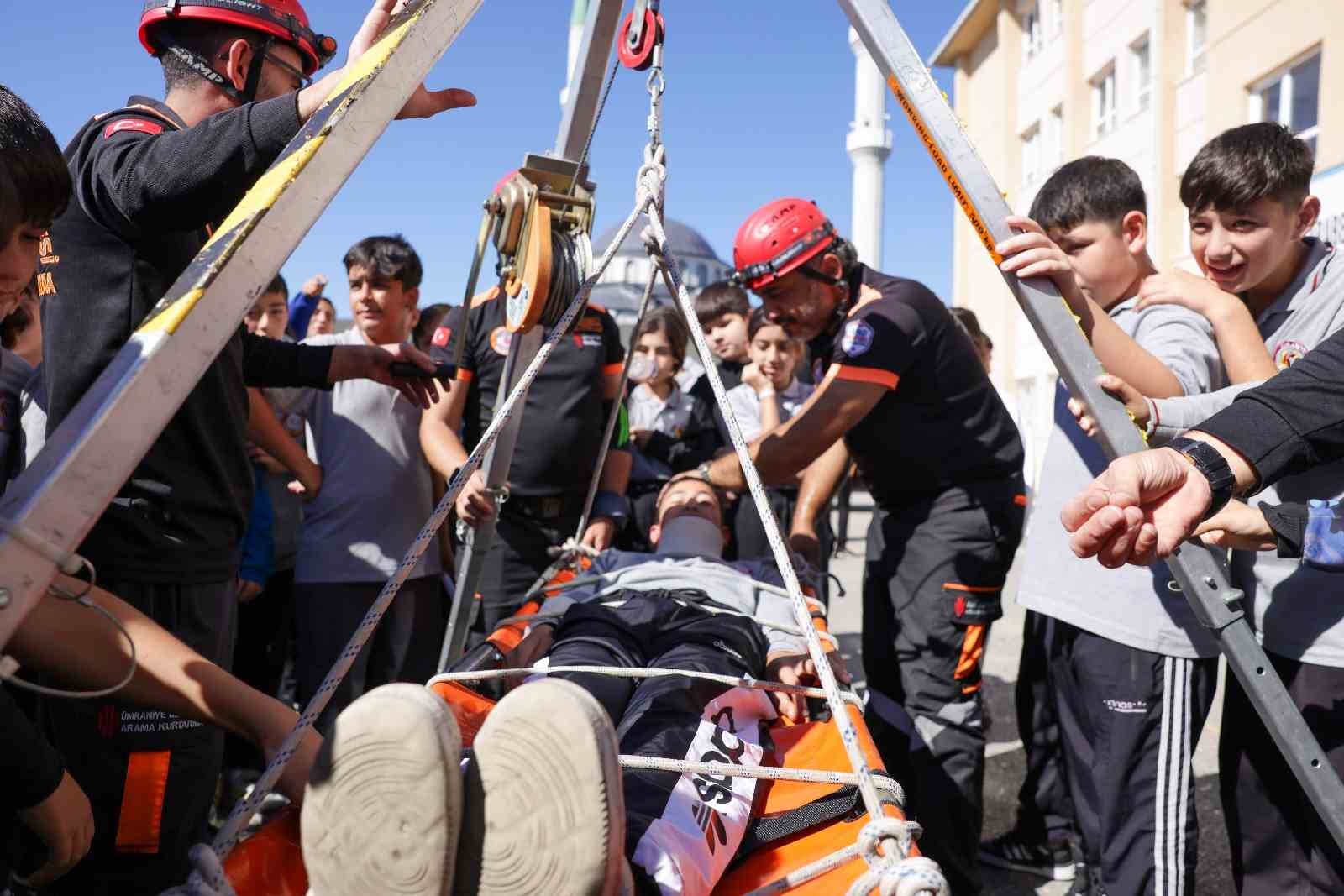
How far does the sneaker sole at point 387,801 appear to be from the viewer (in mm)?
1204

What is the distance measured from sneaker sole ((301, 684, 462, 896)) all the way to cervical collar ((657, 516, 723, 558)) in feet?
7.74

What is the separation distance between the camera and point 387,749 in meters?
1.21

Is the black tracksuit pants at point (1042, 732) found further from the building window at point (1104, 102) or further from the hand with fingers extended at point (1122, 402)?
the building window at point (1104, 102)

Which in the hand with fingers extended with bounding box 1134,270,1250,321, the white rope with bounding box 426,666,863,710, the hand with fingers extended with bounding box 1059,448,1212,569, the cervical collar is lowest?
the white rope with bounding box 426,666,863,710

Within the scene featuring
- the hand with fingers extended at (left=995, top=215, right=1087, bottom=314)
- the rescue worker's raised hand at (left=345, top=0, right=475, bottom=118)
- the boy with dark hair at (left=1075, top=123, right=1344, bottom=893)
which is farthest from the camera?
the boy with dark hair at (left=1075, top=123, right=1344, bottom=893)

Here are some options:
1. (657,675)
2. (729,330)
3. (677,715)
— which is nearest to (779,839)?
(677,715)

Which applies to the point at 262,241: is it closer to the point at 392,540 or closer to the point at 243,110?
the point at 243,110

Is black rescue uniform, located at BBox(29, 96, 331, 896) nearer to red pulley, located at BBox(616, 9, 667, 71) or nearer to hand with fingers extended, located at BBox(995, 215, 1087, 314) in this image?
red pulley, located at BBox(616, 9, 667, 71)

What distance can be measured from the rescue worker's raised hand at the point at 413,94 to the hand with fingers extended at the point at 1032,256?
1061 mm

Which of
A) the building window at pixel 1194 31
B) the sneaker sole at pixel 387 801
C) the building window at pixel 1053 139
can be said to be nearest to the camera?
the sneaker sole at pixel 387 801

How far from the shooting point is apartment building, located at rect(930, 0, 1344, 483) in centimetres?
1152

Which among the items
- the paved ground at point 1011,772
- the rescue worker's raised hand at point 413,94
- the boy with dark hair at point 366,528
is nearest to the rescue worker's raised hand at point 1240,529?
the rescue worker's raised hand at point 413,94

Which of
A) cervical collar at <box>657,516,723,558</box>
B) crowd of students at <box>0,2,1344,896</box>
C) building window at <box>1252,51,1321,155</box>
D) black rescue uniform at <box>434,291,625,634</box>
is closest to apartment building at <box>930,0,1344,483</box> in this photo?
building window at <box>1252,51,1321,155</box>

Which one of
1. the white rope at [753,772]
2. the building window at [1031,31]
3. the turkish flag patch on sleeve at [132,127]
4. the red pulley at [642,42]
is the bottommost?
the white rope at [753,772]
